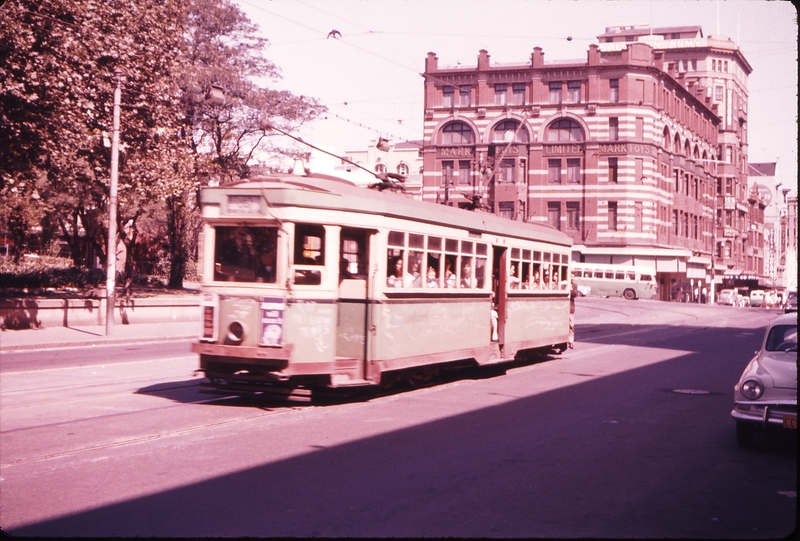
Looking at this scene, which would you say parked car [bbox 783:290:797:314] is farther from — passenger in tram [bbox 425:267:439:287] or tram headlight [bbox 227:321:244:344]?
tram headlight [bbox 227:321:244:344]

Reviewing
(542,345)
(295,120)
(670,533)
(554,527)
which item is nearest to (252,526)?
(554,527)

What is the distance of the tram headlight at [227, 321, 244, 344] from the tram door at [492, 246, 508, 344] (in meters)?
6.13

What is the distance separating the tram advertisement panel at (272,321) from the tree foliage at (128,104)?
37.6 feet

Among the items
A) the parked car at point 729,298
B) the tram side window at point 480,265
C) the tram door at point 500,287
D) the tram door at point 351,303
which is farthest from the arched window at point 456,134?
the tram door at point 351,303

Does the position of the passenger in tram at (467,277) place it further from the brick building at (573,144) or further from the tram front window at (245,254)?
the brick building at (573,144)

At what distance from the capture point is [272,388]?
37.0ft

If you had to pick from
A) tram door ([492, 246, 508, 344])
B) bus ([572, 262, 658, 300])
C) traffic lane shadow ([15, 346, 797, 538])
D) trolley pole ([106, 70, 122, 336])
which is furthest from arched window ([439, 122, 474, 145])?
traffic lane shadow ([15, 346, 797, 538])

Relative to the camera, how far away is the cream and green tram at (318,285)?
10.9 m

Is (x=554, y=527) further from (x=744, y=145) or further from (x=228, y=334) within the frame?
(x=744, y=145)

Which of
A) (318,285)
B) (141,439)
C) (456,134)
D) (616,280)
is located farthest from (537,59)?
(141,439)

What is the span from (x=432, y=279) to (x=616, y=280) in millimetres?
52261

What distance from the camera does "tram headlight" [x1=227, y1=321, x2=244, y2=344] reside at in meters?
10.9

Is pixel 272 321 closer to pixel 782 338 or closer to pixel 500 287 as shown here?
pixel 500 287

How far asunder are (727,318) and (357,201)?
36.6 m
